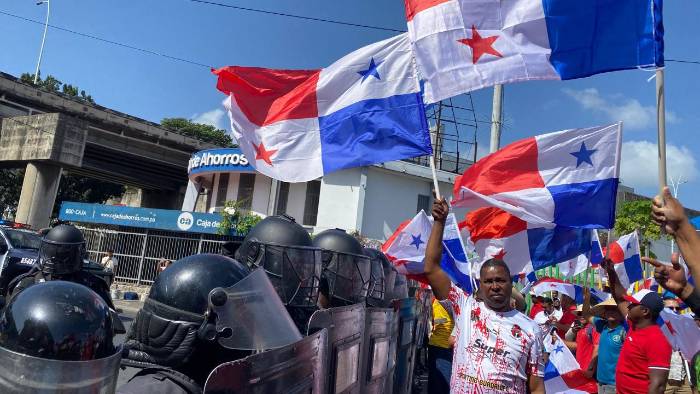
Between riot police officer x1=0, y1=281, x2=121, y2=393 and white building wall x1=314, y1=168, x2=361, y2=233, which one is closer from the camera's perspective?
riot police officer x1=0, y1=281, x2=121, y2=393

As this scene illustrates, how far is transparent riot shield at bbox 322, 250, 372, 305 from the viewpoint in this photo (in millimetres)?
5453

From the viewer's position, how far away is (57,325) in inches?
83.6

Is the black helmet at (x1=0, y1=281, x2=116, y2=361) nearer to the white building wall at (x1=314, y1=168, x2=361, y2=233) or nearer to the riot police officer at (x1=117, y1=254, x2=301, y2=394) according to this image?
the riot police officer at (x1=117, y1=254, x2=301, y2=394)

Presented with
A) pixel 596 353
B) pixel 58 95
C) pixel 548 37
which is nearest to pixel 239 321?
pixel 548 37

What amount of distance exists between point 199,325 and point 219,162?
24165 mm

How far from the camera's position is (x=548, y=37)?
4.66 m

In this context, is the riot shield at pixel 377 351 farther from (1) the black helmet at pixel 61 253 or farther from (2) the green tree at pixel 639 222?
(2) the green tree at pixel 639 222

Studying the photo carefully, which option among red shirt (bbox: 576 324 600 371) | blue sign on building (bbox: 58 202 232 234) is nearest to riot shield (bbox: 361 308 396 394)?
red shirt (bbox: 576 324 600 371)

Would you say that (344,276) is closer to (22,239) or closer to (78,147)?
(22,239)

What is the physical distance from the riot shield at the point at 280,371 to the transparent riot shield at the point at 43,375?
457 millimetres

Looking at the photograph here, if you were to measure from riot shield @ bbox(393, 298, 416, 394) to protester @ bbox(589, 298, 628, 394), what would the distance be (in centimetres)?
214

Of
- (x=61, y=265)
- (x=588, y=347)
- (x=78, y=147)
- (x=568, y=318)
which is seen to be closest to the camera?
(x=61, y=265)

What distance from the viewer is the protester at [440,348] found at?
7520 mm

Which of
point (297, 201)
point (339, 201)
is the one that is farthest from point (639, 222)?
point (297, 201)
